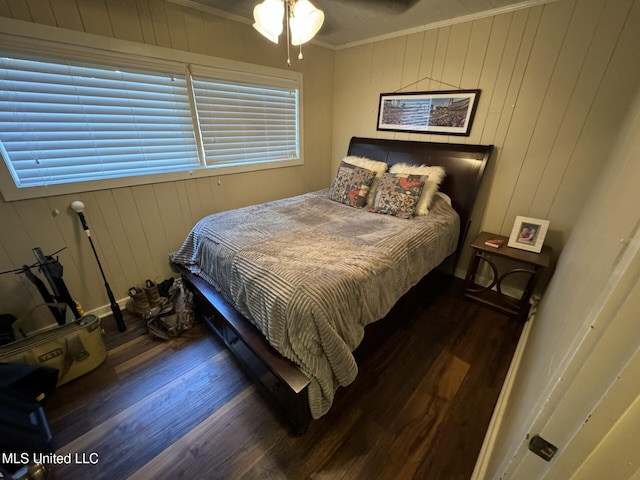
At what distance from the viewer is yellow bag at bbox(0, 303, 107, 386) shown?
145 centimetres

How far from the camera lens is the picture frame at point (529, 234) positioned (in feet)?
6.56

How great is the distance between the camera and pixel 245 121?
2594 millimetres

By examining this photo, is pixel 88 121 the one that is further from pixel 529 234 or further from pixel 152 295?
pixel 529 234

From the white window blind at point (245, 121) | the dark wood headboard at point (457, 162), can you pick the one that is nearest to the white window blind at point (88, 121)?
the white window blind at point (245, 121)

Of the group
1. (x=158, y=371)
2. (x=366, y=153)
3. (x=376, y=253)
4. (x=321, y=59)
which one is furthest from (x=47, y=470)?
(x=321, y=59)

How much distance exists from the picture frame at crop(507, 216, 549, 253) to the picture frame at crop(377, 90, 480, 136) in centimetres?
92

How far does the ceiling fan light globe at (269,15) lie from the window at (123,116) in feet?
3.53

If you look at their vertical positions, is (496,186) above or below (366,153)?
below

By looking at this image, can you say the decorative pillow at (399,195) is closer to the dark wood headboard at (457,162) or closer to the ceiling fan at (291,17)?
the dark wood headboard at (457,162)

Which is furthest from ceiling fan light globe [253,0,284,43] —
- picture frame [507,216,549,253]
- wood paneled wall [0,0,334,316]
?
picture frame [507,216,549,253]

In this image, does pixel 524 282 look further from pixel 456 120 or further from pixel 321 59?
pixel 321 59

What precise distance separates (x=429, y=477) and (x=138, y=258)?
2499mm

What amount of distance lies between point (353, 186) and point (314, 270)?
4.59ft

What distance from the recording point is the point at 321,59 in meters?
2.97
